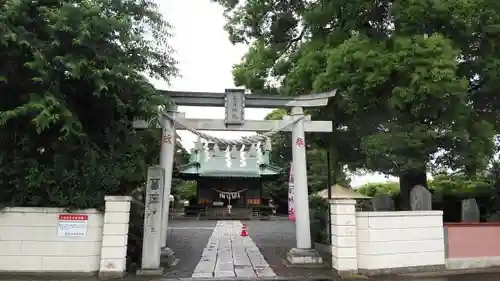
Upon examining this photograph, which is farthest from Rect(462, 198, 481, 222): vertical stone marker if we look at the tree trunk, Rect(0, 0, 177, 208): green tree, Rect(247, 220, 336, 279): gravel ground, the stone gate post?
Rect(0, 0, 177, 208): green tree

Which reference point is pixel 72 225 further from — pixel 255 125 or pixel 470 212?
pixel 470 212

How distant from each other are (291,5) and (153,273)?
10.2 meters

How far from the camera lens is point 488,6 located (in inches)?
424

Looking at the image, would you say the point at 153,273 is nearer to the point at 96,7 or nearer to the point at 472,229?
the point at 96,7

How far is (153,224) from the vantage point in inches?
388

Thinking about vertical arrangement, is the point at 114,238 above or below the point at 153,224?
below

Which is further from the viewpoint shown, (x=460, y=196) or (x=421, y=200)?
(x=460, y=196)

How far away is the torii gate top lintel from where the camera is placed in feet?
37.3

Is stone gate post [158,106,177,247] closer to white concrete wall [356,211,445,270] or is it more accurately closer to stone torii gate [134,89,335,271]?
stone torii gate [134,89,335,271]

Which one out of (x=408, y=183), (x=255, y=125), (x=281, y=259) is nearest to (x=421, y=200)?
(x=408, y=183)

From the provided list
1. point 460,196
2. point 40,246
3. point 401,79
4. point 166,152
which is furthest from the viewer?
point 460,196

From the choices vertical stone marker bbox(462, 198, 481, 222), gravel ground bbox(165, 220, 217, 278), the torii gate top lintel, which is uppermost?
the torii gate top lintel

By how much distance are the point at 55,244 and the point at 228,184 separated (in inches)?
1031

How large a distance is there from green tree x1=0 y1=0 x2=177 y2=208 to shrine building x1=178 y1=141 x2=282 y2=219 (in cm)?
2317
